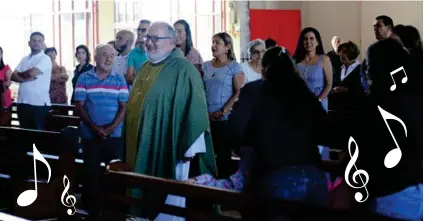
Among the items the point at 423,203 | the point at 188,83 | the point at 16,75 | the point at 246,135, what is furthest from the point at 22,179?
the point at 423,203

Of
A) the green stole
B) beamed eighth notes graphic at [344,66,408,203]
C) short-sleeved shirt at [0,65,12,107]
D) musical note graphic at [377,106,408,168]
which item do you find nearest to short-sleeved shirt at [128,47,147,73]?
the green stole

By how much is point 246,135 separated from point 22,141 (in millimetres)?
2635

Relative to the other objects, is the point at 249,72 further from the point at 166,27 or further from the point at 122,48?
the point at 166,27

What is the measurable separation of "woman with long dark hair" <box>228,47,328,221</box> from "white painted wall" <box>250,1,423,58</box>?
6.68 meters

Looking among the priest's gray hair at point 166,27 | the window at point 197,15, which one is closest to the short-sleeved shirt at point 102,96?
the priest's gray hair at point 166,27

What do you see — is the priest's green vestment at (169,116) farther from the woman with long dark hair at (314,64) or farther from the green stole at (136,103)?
the woman with long dark hair at (314,64)

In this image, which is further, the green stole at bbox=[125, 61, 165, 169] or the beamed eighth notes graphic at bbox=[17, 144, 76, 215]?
the beamed eighth notes graphic at bbox=[17, 144, 76, 215]

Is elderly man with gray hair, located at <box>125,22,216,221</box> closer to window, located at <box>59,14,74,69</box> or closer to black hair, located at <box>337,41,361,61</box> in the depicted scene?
black hair, located at <box>337,41,361,61</box>

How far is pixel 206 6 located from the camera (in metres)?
11.6

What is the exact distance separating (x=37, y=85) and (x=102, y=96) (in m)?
1.74

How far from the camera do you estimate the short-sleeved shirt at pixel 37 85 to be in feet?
22.3

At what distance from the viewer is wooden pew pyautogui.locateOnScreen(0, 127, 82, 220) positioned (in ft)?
16.7

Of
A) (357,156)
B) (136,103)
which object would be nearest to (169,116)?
(136,103)

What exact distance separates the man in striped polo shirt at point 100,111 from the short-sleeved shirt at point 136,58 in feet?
2.29
